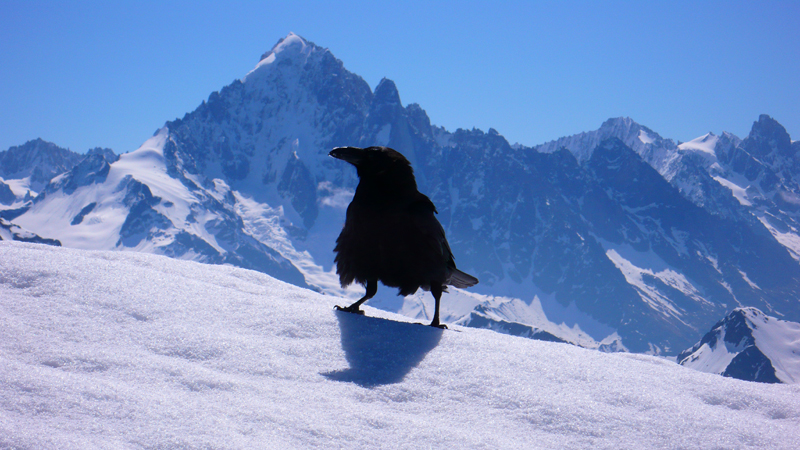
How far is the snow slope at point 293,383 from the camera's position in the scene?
3148 mm

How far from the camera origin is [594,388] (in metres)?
4.35

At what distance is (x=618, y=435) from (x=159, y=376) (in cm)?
314

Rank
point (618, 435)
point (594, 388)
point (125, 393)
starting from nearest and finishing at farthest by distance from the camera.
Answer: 1. point (125, 393)
2. point (618, 435)
3. point (594, 388)

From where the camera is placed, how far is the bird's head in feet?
19.6

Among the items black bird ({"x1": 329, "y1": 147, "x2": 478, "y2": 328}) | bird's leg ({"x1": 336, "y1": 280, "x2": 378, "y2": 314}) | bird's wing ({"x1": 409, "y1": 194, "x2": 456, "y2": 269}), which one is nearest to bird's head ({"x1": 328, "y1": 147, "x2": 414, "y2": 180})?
black bird ({"x1": 329, "y1": 147, "x2": 478, "y2": 328})

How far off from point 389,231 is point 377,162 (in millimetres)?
818

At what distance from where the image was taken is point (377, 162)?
5992 millimetres

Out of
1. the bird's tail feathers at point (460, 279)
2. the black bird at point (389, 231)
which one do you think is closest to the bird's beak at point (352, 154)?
the black bird at point (389, 231)

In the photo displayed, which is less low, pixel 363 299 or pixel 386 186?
pixel 386 186

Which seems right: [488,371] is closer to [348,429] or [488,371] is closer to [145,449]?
[348,429]

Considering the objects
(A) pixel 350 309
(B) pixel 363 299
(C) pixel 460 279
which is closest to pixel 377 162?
(B) pixel 363 299

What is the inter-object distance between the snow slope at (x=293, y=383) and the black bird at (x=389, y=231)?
25.5 inches

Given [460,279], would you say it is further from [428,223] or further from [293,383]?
[293,383]

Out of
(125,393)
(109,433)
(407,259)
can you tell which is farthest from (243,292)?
(109,433)
